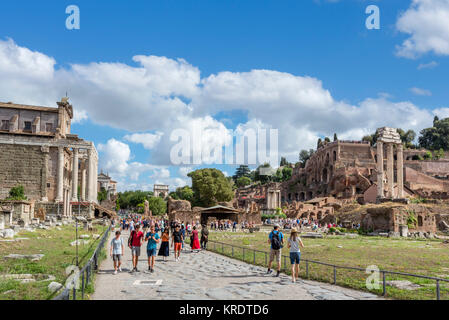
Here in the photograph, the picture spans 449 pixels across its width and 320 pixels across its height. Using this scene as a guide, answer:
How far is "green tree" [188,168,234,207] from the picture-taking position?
3172 inches

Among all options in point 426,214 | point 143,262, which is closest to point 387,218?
point 426,214

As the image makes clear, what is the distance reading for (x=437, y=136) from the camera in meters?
116

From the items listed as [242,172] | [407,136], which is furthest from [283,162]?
[407,136]

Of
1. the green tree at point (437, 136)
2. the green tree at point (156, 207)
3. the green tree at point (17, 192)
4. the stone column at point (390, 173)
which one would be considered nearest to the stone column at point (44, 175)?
the green tree at point (17, 192)

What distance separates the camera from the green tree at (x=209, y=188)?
8056cm

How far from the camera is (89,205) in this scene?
46688 millimetres

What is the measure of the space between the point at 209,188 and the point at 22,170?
131 ft

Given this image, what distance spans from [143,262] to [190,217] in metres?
37.4

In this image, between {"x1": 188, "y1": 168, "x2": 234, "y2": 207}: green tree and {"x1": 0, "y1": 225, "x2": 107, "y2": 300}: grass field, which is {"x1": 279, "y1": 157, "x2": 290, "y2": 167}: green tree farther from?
{"x1": 0, "y1": 225, "x2": 107, "y2": 300}: grass field

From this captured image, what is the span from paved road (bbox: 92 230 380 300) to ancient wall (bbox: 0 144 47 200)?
36.7 metres

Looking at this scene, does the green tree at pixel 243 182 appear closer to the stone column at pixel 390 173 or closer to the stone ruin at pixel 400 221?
the stone column at pixel 390 173

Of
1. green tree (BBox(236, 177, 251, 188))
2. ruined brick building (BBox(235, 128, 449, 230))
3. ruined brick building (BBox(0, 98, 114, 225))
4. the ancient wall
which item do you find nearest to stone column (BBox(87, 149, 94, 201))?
ruined brick building (BBox(0, 98, 114, 225))

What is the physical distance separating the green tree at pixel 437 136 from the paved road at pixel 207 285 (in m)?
119
